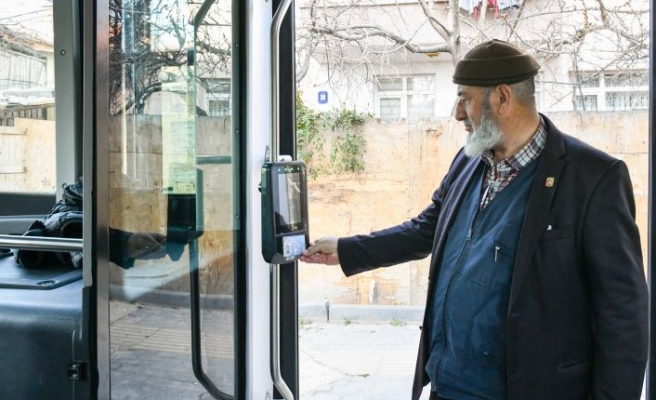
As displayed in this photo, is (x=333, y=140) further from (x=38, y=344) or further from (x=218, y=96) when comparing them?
(x=38, y=344)

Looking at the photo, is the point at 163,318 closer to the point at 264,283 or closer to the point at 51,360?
the point at 51,360

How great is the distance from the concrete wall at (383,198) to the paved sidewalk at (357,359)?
65 cm

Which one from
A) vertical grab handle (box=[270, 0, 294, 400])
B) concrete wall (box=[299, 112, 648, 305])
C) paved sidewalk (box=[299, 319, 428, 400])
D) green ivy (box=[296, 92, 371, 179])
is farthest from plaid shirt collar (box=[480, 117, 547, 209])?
green ivy (box=[296, 92, 371, 179])

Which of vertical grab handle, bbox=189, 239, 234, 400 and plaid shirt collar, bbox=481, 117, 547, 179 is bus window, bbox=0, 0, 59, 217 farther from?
plaid shirt collar, bbox=481, 117, 547, 179

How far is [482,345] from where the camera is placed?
1.71 metres

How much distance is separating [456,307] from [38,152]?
203cm

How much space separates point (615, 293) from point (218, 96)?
1163 millimetres

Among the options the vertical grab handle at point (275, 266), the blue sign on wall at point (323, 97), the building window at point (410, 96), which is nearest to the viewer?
the vertical grab handle at point (275, 266)

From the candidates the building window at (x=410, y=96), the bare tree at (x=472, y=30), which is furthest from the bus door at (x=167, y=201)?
the building window at (x=410, y=96)

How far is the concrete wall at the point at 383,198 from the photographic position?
6.54 metres

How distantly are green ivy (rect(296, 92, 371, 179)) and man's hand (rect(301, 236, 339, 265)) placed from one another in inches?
189

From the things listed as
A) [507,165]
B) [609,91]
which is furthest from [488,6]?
[507,165]

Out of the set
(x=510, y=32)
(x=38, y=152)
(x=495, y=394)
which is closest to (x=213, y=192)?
(x=495, y=394)

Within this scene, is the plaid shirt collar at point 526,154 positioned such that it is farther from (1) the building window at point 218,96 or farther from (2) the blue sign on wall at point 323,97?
(2) the blue sign on wall at point 323,97
